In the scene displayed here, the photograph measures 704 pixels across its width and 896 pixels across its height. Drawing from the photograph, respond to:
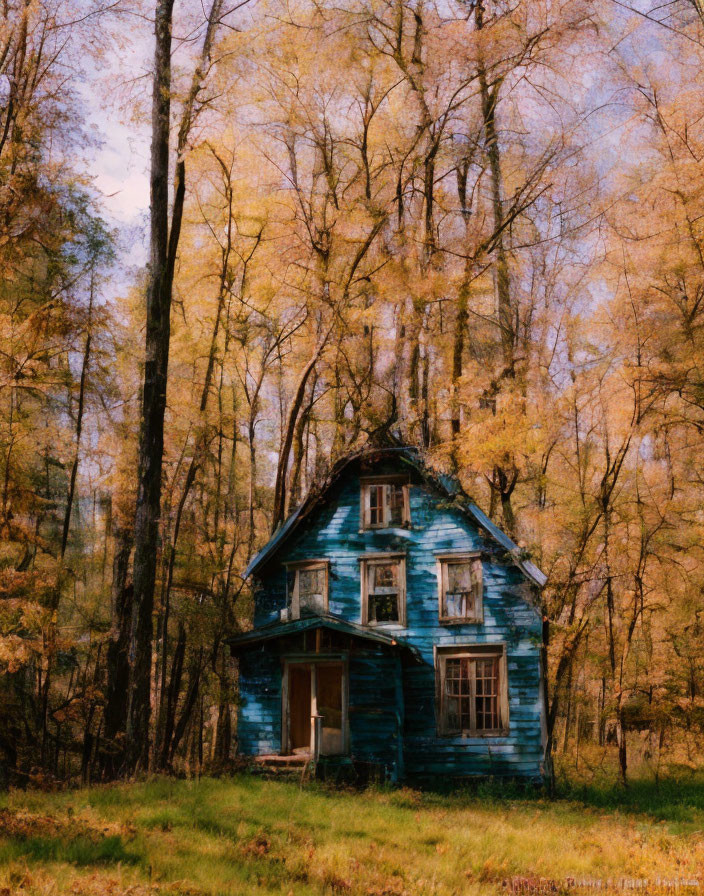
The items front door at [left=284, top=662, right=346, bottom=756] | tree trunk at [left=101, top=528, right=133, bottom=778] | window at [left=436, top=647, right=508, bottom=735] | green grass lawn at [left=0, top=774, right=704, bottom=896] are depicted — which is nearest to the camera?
green grass lawn at [left=0, top=774, right=704, bottom=896]

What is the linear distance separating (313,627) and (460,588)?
12.8 ft

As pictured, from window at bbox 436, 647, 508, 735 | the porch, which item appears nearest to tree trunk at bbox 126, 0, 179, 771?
the porch

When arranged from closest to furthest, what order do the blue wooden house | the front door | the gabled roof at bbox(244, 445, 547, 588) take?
the blue wooden house
the gabled roof at bbox(244, 445, 547, 588)
the front door

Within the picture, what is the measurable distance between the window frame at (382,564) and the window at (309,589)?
1.01 metres

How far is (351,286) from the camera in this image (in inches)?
846

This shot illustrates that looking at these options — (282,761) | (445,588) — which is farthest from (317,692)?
(445,588)

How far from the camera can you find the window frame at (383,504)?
19500 mm

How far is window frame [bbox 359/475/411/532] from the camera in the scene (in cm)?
1950

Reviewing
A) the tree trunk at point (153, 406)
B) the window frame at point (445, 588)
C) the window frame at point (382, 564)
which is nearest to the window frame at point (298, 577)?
the window frame at point (382, 564)

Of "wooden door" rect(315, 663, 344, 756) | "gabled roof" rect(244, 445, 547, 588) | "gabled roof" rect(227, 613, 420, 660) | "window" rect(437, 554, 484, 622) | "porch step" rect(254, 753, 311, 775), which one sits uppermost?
"gabled roof" rect(244, 445, 547, 588)

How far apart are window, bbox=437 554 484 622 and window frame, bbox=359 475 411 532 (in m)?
1.47

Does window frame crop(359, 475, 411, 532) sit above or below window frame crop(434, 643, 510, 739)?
above

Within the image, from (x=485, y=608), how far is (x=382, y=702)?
3.37m

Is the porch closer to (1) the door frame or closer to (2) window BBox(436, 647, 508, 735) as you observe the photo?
(1) the door frame
